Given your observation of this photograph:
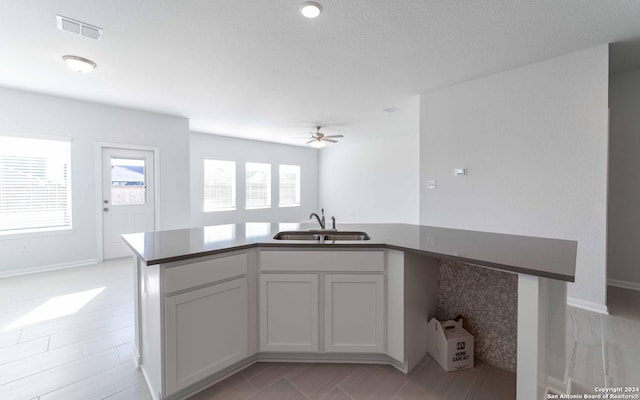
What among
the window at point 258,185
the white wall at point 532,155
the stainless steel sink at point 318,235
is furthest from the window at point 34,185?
the white wall at point 532,155

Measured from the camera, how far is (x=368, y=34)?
262 centimetres

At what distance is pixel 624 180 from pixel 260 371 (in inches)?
186

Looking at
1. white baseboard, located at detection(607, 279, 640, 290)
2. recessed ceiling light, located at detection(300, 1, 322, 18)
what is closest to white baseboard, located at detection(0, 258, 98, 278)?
recessed ceiling light, located at detection(300, 1, 322, 18)

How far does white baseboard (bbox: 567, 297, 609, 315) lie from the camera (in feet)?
9.21

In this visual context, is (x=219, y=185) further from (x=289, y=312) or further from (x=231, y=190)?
(x=289, y=312)

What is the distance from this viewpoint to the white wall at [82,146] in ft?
13.4

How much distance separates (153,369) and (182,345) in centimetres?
27

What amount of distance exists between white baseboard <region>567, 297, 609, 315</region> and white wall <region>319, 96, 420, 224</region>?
390cm

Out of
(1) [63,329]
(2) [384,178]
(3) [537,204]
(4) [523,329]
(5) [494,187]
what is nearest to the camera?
(4) [523,329]

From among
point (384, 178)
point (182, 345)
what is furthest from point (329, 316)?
point (384, 178)

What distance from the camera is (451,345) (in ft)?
6.10

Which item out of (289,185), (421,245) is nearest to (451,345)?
(421,245)

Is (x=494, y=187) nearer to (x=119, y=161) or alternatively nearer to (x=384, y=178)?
(x=384, y=178)

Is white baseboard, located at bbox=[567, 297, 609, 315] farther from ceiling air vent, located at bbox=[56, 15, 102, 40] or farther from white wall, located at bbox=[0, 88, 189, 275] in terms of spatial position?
white wall, located at bbox=[0, 88, 189, 275]
